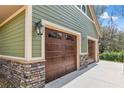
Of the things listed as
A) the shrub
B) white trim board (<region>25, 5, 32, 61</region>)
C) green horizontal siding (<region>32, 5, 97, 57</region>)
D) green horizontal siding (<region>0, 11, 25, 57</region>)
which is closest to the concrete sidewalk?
white trim board (<region>25, 5, 32, 61</region>)

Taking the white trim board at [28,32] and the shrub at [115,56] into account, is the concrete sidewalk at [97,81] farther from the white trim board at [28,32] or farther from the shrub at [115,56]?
the shrub at [115,56]

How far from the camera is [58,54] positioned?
641 cm

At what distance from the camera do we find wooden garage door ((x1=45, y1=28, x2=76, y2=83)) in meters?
5.64

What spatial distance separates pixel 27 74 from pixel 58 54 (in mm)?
2268

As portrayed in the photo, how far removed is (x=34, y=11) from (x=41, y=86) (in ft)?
8.32

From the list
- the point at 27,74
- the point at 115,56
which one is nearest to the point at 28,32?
the point at 27,74

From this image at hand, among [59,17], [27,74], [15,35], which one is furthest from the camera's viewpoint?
[59,17]

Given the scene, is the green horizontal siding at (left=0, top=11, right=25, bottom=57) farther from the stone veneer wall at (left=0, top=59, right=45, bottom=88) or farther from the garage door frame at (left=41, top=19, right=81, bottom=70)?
the garage door frame at (left=41, top=19, right=81, bottom=70)

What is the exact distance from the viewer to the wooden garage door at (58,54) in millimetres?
5645

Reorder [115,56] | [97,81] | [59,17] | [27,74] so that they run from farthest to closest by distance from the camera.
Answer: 1. [115,56]
2. [59,17]
3. [97,81]
4. [27,74]

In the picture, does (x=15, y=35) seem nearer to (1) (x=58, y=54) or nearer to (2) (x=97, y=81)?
(1) (x=58, y=54)

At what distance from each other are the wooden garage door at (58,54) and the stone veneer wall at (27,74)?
70 cm

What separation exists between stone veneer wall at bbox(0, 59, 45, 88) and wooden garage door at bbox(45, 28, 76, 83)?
695mm

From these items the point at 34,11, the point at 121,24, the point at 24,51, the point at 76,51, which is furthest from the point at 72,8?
the point at 121,24
